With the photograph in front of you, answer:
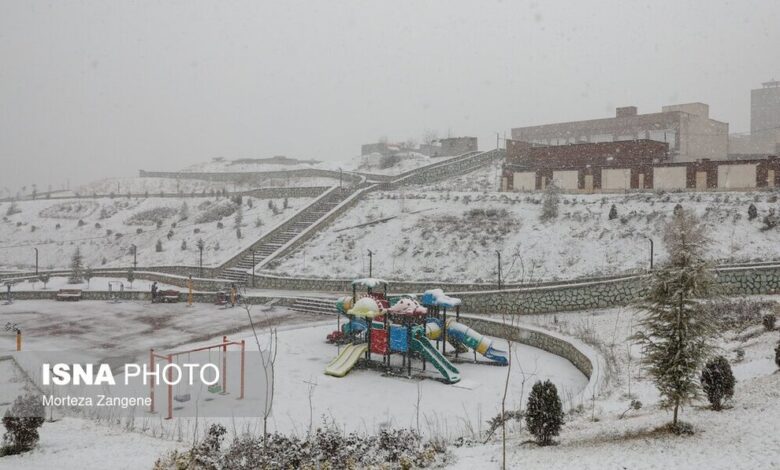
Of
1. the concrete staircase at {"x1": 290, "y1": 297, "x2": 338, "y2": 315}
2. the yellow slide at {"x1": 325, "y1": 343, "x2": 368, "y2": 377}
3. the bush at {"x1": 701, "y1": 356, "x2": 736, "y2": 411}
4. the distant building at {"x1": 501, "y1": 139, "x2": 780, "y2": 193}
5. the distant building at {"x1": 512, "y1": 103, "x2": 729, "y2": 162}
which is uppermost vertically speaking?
the distant building at {"x1": 512, "y1": 103, "x2": 729, "y2": 162}

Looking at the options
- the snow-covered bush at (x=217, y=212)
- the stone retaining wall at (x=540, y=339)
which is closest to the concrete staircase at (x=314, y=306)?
the stone retaining wall at (x=540, y=339)

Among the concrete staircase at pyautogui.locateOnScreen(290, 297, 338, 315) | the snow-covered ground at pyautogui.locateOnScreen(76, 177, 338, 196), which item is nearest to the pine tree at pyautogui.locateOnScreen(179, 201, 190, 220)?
the snow-covered ground at pyautogui.locateOnScreen(76, 177, 338, 196)

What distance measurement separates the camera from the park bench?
85.9 feet

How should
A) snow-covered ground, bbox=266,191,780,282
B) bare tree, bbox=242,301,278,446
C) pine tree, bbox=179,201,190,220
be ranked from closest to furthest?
1. bare tree, bbox=242,301,278,446
2. snow-covered ground, bbox=266,191,780,282
3. pine tree, bbox=179,201,190,220

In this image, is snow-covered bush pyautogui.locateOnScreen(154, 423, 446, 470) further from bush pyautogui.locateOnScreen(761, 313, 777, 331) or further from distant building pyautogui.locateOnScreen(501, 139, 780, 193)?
distant building pyautogui.locateOnScreen(501, 139, 780, 193)

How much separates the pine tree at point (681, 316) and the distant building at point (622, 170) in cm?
2698

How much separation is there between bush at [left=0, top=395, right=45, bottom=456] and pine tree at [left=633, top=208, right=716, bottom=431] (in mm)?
9034

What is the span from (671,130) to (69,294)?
49.4 meters

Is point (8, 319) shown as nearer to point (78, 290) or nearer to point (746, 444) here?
point (78, 290)

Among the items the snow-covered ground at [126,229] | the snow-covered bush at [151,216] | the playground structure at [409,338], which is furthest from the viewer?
the snow-covered bush at [151,216]

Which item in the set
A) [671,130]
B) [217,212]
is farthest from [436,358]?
[671,130]

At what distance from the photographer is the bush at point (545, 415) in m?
8.12

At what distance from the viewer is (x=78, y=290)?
87.6ft

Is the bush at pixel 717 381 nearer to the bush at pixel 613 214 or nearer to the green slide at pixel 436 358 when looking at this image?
the green slide at pixel 436 358
